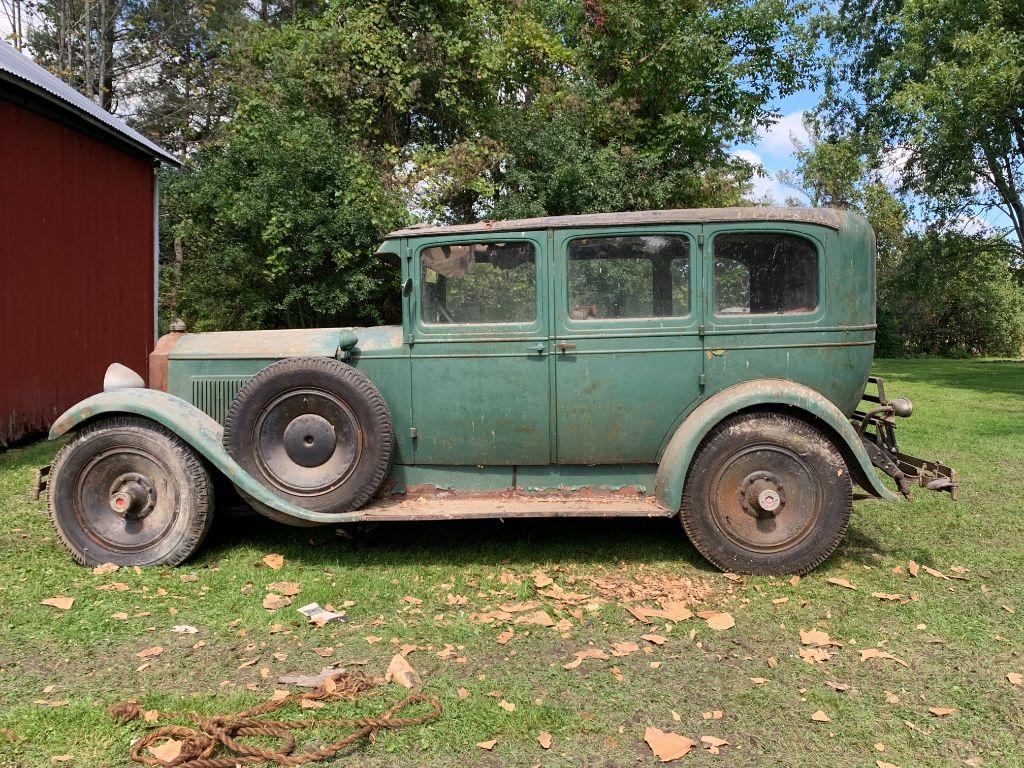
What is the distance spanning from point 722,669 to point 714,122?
1752cm

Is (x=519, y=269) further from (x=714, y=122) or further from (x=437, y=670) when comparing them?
(x=714, y=122)

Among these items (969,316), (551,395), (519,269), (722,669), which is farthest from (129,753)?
(969,316)

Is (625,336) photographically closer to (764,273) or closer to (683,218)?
(683,218)

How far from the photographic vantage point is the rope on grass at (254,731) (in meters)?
2.60

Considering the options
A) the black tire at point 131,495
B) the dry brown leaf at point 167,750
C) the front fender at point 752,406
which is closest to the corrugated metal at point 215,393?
the black tire at point 131,495

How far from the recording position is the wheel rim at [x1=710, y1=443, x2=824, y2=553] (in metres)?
4.34

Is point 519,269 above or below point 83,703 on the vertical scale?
above

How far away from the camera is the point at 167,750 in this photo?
8.68ft

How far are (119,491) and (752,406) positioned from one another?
153 inches

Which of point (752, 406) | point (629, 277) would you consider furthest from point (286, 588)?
point (752, 406)

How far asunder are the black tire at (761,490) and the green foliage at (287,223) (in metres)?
10.3

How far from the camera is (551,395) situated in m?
4.55

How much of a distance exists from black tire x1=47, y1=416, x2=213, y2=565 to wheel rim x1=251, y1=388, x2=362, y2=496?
0.45m

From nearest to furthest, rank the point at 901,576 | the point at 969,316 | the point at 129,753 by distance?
the point at 129,753, the point at 901,576, the point at 969,316
